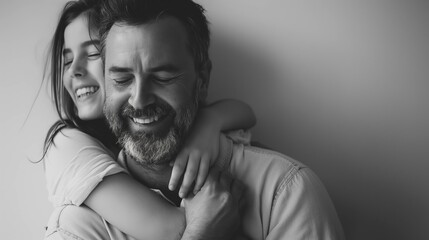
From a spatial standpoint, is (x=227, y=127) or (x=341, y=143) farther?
(x=341, y=143)

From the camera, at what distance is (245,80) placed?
1631mm

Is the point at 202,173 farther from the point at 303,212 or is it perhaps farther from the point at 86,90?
the point at 86,90

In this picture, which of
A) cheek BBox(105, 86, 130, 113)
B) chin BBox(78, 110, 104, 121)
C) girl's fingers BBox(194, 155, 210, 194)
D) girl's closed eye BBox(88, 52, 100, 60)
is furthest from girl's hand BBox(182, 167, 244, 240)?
girl's closed eye BBox(88, 52, 100, 60)

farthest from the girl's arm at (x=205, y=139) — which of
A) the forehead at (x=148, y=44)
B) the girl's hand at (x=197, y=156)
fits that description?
the forehead at (x=148, y=44)

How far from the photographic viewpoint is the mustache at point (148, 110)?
118cm

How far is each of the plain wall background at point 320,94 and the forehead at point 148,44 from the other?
0.47m

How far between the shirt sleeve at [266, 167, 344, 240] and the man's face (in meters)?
0.35

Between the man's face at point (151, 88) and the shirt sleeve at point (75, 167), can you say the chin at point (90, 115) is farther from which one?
the man's face at point (151, 88)

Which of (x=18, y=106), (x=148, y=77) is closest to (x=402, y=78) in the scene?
(x=148, y=77)

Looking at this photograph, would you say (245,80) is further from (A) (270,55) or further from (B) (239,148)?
(B) (239,148)

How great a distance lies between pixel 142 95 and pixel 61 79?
56cm

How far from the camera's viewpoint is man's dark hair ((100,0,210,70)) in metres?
1.16

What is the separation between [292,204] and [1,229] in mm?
1219

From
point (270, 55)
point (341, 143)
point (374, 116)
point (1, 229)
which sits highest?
point (270, 55)
